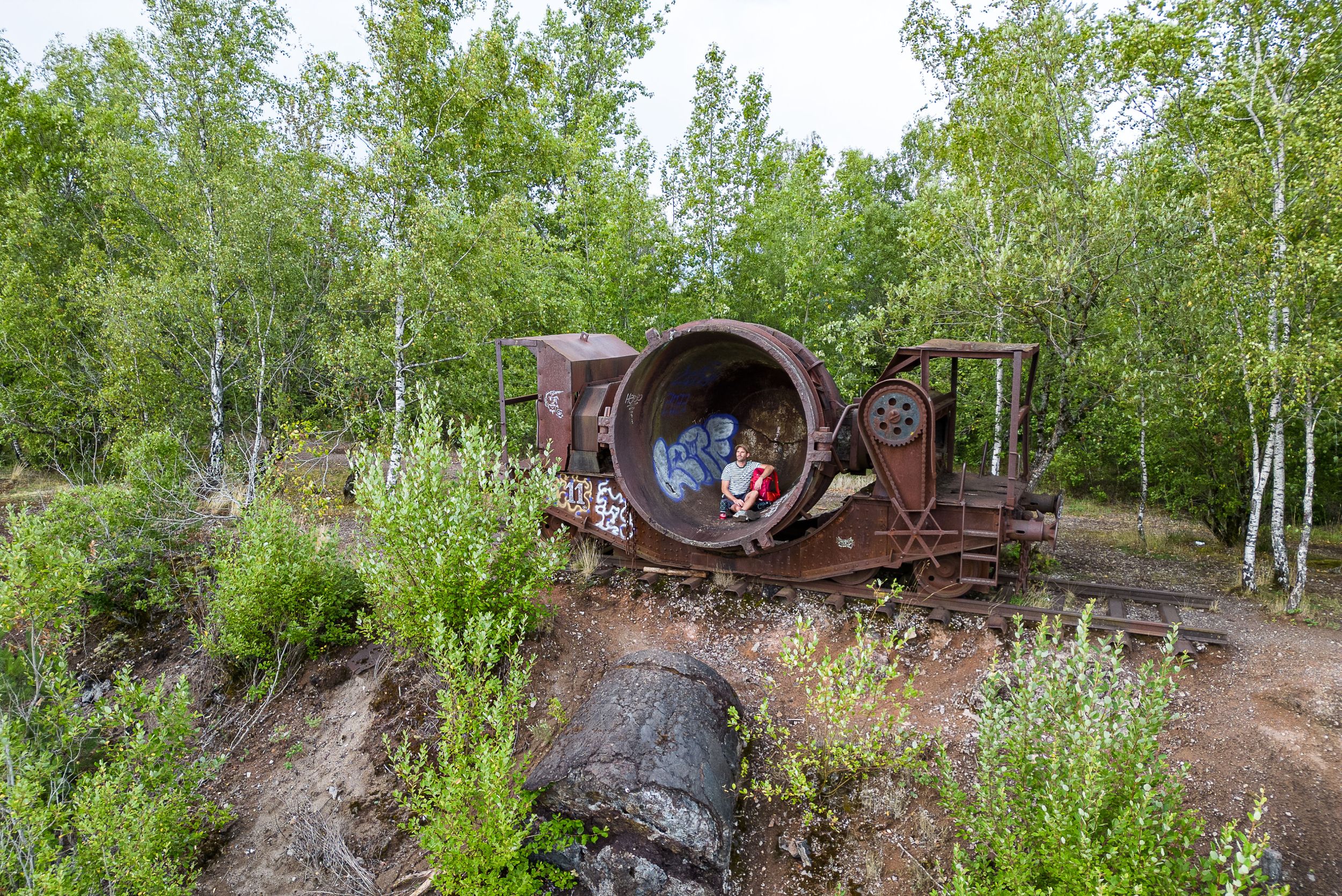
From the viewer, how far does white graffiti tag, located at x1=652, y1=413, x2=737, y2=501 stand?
8.28 m

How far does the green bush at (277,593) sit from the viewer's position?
6.72 meters

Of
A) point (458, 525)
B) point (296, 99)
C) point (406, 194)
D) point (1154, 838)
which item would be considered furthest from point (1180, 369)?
point (296, 99)

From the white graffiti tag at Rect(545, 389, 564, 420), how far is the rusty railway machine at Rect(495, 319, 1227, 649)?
0.05 feet

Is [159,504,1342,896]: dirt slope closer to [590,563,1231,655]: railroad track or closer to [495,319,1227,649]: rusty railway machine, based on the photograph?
[590,563,1231,655]: railroad track

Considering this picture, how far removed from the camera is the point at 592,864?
4.23 m

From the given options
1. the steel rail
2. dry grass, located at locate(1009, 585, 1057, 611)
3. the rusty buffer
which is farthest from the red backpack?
the steel rail

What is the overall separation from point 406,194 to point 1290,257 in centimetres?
1111

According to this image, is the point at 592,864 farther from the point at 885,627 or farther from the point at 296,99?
the point at 296,99

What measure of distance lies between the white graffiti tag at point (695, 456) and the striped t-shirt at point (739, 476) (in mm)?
756

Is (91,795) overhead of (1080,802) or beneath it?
beneath

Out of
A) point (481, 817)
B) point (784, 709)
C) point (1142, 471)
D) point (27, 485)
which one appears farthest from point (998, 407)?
point (27, 485)

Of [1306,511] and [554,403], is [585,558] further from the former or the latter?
[1306,511]

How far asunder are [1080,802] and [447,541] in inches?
182

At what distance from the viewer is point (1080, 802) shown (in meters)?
3.16
